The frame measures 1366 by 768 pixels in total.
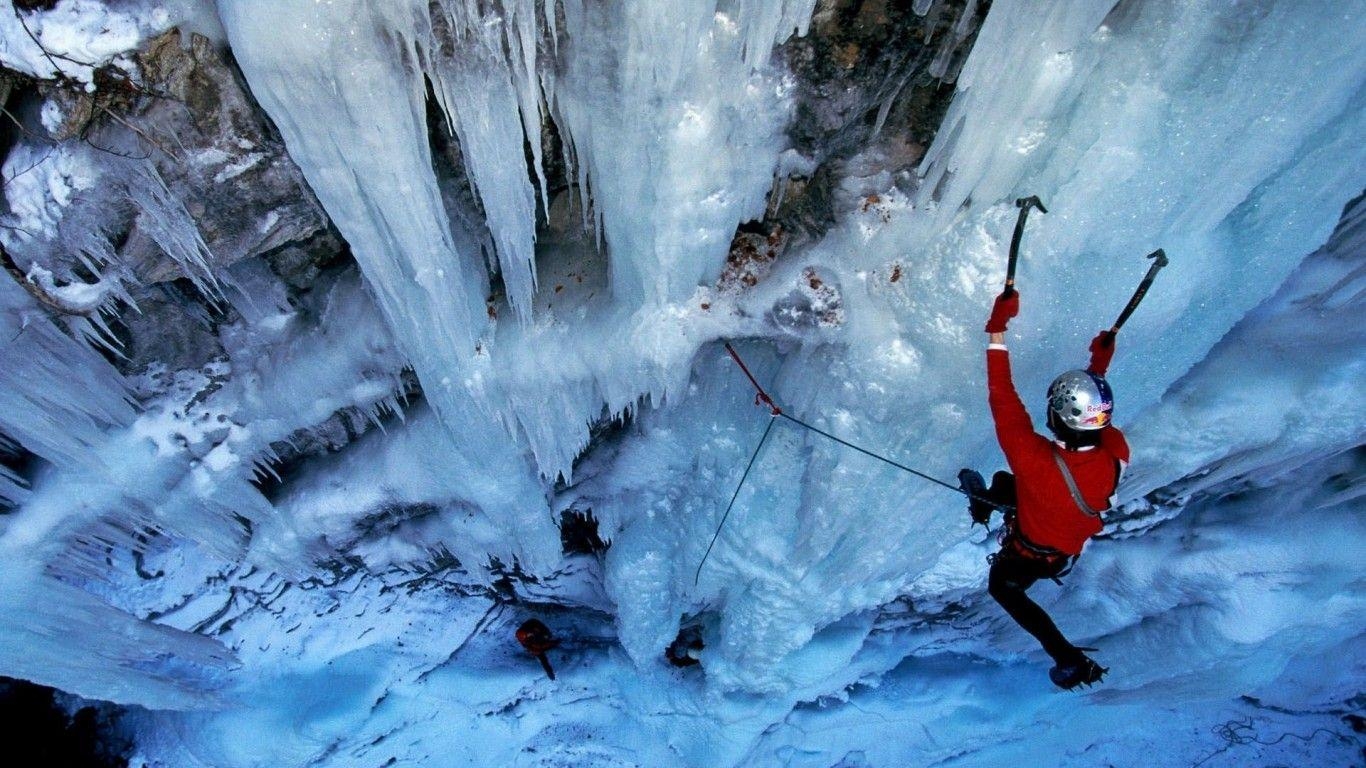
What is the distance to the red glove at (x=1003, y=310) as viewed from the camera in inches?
94.4

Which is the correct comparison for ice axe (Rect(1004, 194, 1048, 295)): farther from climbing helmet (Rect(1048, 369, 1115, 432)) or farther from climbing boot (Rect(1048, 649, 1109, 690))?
climbing boot (Rect(1048, 649, 1109, 690))

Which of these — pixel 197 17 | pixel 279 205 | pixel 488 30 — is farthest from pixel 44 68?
pixel 488 30

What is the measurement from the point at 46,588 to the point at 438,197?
3.06 metres

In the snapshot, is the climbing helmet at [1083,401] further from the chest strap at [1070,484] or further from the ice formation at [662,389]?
the ice formation at [662,389]

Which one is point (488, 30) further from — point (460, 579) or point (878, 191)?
point (460, 579)

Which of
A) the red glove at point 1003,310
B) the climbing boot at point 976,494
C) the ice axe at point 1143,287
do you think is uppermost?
the ice axe at point 1143,287

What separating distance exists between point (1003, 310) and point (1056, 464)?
1.96ft

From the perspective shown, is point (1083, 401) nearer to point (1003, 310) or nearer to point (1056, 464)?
point (1056, 464)

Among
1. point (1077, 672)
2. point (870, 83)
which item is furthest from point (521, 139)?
point (1077, 672)

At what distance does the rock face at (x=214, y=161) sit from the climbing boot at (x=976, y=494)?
2.86 meters

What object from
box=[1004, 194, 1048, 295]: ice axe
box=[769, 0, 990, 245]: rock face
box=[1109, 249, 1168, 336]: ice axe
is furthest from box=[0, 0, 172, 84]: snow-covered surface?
box=[1109, 249, 1168, 336]: ice axe

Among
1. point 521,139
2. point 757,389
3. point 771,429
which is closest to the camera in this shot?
point 521,139

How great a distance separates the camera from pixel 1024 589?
10.4ft

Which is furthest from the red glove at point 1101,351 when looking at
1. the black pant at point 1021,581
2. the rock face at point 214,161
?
the rock face at point 214,161
